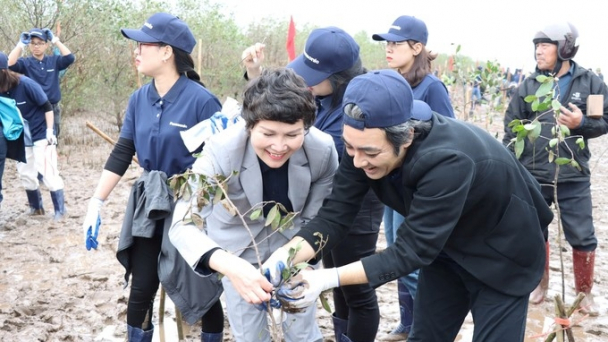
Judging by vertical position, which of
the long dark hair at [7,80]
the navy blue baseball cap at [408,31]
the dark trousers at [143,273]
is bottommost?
the long dark hair at [7,80]

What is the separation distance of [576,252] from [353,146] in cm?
278

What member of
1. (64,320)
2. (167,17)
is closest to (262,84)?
(167,17)

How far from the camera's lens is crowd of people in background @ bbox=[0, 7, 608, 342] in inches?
Answer: 81.4

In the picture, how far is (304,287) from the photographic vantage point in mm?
2129

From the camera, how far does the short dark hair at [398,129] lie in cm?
200

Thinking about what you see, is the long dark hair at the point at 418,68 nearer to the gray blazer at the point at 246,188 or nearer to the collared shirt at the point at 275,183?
the gray blazer at the point at 246,188

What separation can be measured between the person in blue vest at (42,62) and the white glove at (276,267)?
6365 millimetres

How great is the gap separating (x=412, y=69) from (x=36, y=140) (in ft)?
14.7

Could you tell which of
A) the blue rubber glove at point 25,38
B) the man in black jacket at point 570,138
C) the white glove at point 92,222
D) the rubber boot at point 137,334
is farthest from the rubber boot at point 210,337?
the blue rubber glove at point 25,38

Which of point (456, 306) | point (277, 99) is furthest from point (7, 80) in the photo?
point (456, 306)

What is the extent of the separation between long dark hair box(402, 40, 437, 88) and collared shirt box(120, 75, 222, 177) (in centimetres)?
102

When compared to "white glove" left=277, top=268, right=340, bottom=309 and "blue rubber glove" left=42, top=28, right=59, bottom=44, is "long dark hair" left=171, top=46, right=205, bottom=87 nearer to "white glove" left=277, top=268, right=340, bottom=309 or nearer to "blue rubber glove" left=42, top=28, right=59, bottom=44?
"white glove" left=277, top=268, right=340, bottom=309

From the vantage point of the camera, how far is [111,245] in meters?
5.70

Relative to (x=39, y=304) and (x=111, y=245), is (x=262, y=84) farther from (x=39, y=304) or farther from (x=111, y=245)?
(x=111, y=245)
